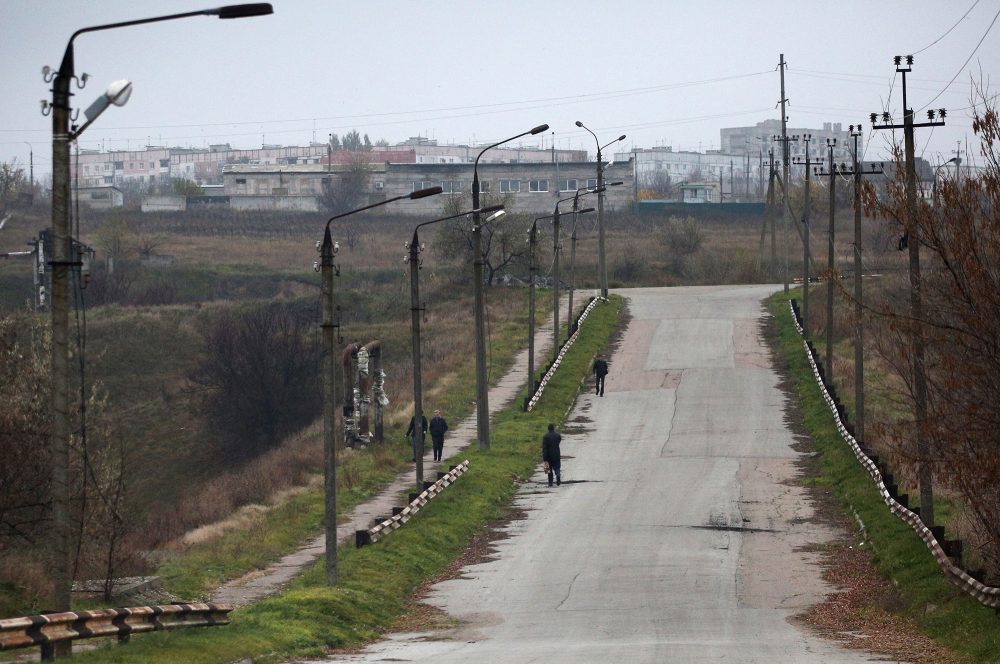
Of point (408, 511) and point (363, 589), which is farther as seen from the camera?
point (408, 511)

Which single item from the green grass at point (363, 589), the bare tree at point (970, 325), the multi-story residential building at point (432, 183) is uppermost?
the multi-story residential building at point (432, 183)

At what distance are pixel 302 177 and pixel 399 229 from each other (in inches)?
1203

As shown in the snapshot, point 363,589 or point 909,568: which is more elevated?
point 909,568

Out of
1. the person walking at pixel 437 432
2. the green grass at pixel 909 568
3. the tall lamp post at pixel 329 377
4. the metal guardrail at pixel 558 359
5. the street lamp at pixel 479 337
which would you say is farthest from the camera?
the metal guardrail at pixel 558 359

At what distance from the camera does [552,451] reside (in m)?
32.1

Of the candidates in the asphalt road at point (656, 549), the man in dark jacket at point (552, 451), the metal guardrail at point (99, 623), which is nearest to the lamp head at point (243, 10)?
the metal guardrail at point (99, 623)

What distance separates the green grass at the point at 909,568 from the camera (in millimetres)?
16234

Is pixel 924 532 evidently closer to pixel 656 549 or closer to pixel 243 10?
pixel 656 549

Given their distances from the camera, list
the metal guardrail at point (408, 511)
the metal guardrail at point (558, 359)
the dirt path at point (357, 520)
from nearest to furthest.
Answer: the dirt path at point (357, 520) < the metal guardrail at point (408, 511) < the metal guardrail at point (558, 359)

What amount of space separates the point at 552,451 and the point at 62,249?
68.6ft

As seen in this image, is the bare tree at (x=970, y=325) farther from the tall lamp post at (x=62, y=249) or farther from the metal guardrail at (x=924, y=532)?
the tall lamp post at (x=62, y=249)

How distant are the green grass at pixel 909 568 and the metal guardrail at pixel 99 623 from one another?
950cm

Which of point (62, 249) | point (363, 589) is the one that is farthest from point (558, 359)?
point (62, 249)

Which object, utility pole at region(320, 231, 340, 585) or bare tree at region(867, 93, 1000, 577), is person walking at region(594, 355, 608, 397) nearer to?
utility pole at region(320, 231, 340, 585)
